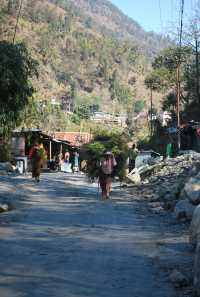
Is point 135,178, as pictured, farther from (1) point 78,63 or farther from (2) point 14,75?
(1) point 78,63

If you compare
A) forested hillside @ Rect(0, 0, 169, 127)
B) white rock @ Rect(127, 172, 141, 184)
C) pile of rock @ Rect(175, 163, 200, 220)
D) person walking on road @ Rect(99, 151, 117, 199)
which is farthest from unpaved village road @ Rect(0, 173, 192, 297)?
forested hillside @ Rect(0, 0, 169, 127)

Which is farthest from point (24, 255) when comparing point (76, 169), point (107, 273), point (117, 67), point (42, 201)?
point (117, 67)

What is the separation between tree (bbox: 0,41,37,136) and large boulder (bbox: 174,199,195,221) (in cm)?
763

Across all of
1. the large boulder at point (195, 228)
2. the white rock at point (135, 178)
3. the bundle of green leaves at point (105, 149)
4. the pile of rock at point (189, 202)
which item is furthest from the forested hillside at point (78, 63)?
the large boulder at point (195, 228)

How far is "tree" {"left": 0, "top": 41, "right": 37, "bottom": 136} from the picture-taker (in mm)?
18797

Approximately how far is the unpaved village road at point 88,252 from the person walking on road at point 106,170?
10.8 ft

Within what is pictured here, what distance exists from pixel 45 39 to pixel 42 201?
106m

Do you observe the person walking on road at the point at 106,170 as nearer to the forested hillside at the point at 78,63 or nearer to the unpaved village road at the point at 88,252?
the unpaved village road at the point at 88,252

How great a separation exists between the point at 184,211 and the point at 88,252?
5291 mm

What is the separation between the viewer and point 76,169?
45.4 m

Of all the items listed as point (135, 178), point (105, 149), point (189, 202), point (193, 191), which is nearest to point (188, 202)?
point (189, 202)

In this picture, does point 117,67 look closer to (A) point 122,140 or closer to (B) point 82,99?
(B) point 82,99

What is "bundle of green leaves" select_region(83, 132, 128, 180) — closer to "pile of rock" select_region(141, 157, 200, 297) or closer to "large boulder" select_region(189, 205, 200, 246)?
"pile of rock" select_region(141, 157, 200, 297)

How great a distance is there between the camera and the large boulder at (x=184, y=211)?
13.6 meters
